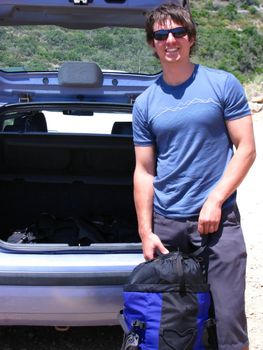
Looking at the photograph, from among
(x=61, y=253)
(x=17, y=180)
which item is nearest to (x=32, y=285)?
(x=61, y=253)

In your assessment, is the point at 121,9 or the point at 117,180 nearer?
the point at 121,9

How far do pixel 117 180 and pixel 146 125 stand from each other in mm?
1774

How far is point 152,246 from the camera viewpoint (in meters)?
2.51

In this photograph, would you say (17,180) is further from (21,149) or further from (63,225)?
(63,225)

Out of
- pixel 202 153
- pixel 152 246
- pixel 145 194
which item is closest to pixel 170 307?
pixel 152 246

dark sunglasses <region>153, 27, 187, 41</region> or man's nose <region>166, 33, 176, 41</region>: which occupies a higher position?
dark sunglasses <region>153, 27, 187, 41</region>

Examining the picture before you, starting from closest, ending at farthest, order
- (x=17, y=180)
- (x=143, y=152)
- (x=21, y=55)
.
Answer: (x=143, y=152)
(x=17, y=180)
(x=21, y=55)

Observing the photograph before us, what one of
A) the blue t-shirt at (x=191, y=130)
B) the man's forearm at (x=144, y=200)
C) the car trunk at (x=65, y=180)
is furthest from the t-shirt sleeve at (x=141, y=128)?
the car trunk at (x=65, y=180)

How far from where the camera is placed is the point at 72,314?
2785 mm

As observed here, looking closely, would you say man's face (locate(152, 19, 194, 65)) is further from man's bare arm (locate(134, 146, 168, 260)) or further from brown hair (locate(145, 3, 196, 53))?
man's bare arm (locate(134, 146, 168, 260))

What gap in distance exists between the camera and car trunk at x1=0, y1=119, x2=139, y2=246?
421cm

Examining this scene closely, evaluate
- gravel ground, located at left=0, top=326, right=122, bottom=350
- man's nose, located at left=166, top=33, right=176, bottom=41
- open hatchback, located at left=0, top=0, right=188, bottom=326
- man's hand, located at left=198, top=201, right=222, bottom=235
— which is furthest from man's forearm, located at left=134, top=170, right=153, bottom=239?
gravel ground, located at left=0, top=326, right=122, bottom=350

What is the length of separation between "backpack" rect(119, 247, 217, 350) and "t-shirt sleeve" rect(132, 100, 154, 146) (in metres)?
0.51

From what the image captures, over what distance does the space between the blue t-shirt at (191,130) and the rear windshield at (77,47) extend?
2359mm
